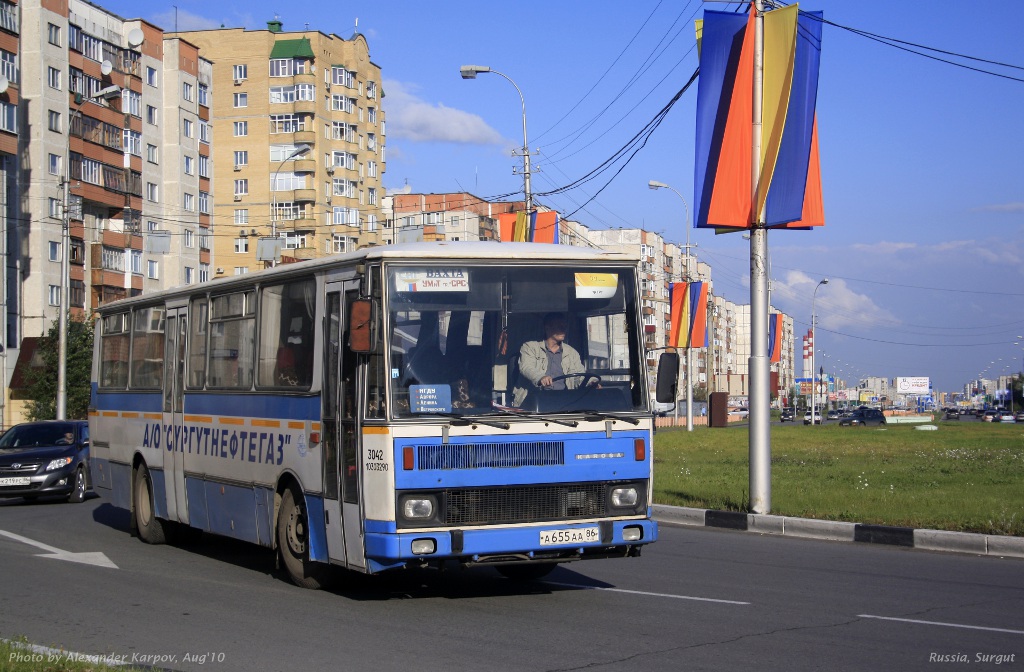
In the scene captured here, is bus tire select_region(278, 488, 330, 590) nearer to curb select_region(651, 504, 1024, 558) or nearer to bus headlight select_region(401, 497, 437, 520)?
bus headlight select_region(401, 497, 437, 520)

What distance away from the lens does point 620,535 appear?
9.36m

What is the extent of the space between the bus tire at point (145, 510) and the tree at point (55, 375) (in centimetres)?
4157

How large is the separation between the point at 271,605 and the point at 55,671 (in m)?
3.13

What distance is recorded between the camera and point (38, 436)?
73.2ft

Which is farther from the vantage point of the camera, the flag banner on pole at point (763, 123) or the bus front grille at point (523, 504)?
the flag banner on pole at point (763, 123)

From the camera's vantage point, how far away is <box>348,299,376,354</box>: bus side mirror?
8938 mm

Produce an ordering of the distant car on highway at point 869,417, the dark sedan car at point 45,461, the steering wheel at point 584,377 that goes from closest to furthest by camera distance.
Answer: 1. the steering wheel at point 584,377
2. the dark sedan car at point 45,461
3. the distant car on highway at point 869,417

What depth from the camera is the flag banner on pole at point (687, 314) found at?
1748 inches

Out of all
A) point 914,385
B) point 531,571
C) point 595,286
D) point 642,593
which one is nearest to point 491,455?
point 595,286

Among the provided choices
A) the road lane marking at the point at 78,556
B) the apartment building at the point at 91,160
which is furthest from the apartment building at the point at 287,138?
the road lane marking at the point at 78,556

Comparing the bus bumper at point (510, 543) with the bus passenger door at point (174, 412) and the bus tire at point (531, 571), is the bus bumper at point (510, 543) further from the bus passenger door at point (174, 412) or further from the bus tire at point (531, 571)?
the bus passenger door at point (174, 412)

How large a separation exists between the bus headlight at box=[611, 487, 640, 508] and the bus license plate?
1.07ft

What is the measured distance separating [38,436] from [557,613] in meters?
16.3

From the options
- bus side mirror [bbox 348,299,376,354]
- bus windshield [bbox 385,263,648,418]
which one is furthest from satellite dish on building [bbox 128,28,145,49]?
bus side mirror [bbox 348,299,376,354]
